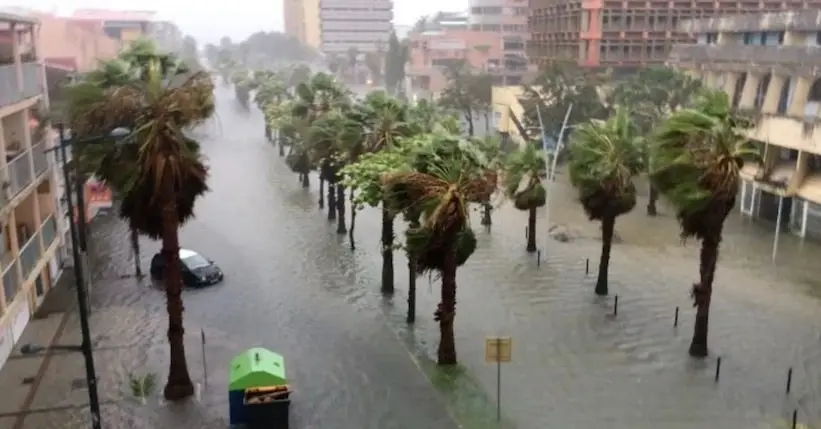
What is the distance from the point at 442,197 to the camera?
1948 centimetres

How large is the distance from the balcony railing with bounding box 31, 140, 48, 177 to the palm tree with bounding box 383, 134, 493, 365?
15014mm

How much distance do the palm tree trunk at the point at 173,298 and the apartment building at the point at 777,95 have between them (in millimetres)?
25102

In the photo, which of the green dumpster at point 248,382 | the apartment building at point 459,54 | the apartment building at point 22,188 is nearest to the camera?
the green dumpster at point 248,382

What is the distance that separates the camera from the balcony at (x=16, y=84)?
80.2 ft

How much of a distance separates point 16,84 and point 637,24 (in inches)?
2762

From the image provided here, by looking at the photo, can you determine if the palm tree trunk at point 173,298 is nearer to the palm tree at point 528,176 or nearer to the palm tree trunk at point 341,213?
the palm tree trunk at point 341,213

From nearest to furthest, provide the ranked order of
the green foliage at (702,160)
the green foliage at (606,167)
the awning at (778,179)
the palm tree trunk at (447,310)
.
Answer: the palm tree trunk at (447,310) < the green foliage at (702,160) < the green foliage at (606,167) < the awning at (778,179)

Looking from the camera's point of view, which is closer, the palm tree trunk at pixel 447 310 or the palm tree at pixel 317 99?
the palm tree trunk at pixel 447 310

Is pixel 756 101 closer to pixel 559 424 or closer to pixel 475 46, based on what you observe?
pixel 559 424

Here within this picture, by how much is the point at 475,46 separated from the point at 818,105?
3584 inches

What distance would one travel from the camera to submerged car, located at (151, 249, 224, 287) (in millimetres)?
29858

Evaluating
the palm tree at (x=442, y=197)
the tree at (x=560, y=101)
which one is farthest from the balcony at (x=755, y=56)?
the palm tree at (x=442, y=197)

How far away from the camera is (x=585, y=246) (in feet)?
122

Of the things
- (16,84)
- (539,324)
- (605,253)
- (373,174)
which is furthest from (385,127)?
(16,84)
